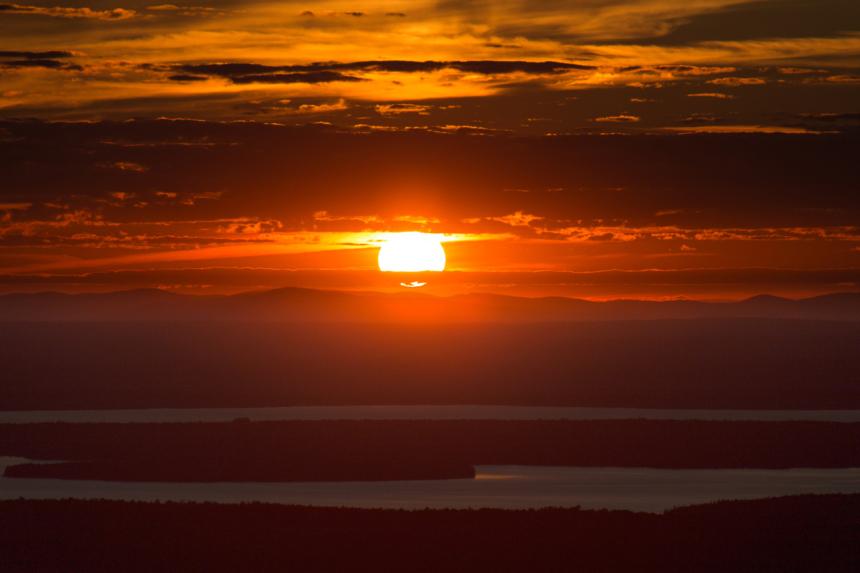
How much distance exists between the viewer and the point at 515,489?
58.5 m

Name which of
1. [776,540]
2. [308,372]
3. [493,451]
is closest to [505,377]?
[308,372]

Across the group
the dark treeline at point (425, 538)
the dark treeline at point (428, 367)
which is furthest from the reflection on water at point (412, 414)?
the dark treeline at point (425, 538)

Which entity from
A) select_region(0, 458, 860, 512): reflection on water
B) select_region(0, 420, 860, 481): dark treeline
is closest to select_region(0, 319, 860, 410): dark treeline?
select_region(0, 420, 860, 481): dark treeline

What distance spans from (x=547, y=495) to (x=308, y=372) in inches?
3733

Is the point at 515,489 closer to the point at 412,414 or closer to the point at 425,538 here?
the point at 425,538

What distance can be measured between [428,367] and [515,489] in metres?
94.6

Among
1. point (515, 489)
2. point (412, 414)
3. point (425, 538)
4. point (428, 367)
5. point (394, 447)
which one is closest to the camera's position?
point (425, 538)

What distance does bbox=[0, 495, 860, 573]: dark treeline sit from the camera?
35.9 m

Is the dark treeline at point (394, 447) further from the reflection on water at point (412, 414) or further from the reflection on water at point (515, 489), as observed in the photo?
the reflection on water at point (412, 414)

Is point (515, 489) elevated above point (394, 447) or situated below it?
below

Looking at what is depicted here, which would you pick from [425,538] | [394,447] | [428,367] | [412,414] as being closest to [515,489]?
[394,447]

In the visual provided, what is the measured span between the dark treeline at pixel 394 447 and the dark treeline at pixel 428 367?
3579 cm

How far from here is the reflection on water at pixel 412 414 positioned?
332 feet

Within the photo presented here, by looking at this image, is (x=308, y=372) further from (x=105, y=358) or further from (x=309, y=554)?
(x=309, y=554)
